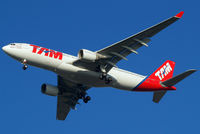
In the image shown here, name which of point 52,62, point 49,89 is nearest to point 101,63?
point 52,62

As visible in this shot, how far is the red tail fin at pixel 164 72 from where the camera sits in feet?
165

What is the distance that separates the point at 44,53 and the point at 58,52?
5.46ft

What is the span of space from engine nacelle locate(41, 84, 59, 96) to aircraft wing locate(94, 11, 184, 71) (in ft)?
29.9

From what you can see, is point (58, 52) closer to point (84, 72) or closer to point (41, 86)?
point (84, 72)

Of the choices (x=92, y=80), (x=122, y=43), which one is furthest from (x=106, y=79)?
(x=122, y=43)

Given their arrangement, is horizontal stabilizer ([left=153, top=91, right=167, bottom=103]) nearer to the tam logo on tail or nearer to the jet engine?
the tam logo on tail

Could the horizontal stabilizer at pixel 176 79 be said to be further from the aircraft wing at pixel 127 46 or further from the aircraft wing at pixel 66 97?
the aircraft wing at pixel 66 97

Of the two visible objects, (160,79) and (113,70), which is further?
(160,79)

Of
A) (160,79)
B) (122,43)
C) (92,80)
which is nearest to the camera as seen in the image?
(122,43)

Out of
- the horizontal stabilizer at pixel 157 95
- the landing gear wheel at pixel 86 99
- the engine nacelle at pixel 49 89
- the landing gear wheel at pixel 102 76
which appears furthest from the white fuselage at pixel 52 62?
the horizontal stabilizer at pixel 157 95

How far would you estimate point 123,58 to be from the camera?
43.9m

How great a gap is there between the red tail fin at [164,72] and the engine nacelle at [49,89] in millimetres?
12674

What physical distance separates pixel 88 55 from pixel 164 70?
1312cm

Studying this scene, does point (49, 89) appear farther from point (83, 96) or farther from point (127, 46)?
point (127, 46)
